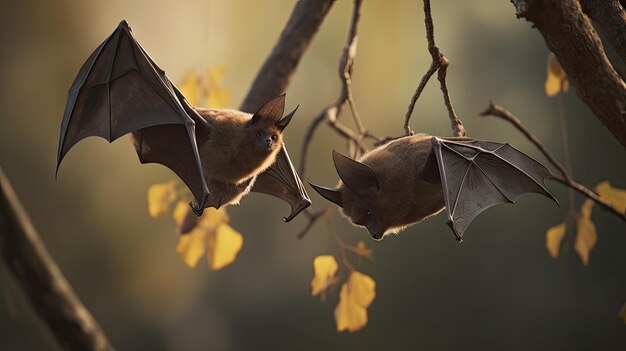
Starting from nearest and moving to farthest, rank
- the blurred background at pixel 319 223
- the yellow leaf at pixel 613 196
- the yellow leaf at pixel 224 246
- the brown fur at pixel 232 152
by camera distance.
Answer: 1. the brown fur at pixel 232 152
2. the yellow leaf at pixel 613 196
3. the yellow leaf at pixel 224 246
4. the blurred background at pixel 319 223

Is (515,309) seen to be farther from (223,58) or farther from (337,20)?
(223,58)

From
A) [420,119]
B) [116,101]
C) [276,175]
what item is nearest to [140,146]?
[116,101]

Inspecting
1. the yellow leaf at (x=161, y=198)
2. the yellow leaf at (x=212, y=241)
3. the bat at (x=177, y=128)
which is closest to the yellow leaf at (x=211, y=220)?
the yellow leaf at (x=212, y=241)

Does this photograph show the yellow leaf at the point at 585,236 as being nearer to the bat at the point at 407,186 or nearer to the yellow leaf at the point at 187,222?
the bat at the point at 407,186

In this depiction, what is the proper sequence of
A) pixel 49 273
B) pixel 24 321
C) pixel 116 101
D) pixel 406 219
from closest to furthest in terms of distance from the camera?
pixel 406 219 < pixel 116 101 < pixel 49 273 < pixel 24 321

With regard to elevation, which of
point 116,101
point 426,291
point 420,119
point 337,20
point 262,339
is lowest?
point 262,339

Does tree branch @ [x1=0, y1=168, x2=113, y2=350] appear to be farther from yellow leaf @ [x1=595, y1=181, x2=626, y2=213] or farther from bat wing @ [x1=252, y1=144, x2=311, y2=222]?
yellow leaf @ [x1=595, y1=181, x2=626, y2=213]
